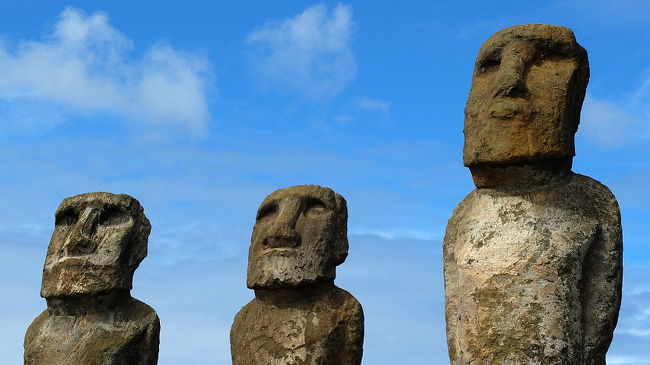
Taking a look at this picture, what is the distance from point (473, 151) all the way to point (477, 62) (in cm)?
74

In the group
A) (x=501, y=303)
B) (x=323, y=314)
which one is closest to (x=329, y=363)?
(x=323, y=314)

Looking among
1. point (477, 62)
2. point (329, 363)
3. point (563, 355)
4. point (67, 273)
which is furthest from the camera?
point (67, 273)

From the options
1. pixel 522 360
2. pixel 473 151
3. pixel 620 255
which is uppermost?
pixel 473 151

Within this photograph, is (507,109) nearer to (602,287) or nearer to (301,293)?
(602,287)

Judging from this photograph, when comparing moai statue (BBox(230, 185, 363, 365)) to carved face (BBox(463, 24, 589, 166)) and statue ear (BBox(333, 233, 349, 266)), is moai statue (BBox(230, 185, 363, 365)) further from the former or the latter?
carved face (BBox(463, 24, 589, 166))

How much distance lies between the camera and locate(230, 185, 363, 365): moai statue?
32.1 feet

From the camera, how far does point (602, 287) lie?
8.45m

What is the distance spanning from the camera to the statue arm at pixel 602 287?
27.5 ft

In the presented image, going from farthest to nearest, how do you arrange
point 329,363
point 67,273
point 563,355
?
point 67,273
point 329,363
point 563,355

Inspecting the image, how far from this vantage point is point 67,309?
10.6 metres

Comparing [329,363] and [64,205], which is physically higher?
[64,205]

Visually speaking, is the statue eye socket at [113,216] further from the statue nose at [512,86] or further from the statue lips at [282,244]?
the statue nose at [512,86]

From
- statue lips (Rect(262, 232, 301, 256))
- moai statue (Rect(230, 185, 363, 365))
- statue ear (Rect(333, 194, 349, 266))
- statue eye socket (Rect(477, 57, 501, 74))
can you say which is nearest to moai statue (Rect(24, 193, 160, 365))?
moai statue (Rect(230, 185, 363, 365))

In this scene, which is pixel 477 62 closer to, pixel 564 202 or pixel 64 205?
pixel 564 202
